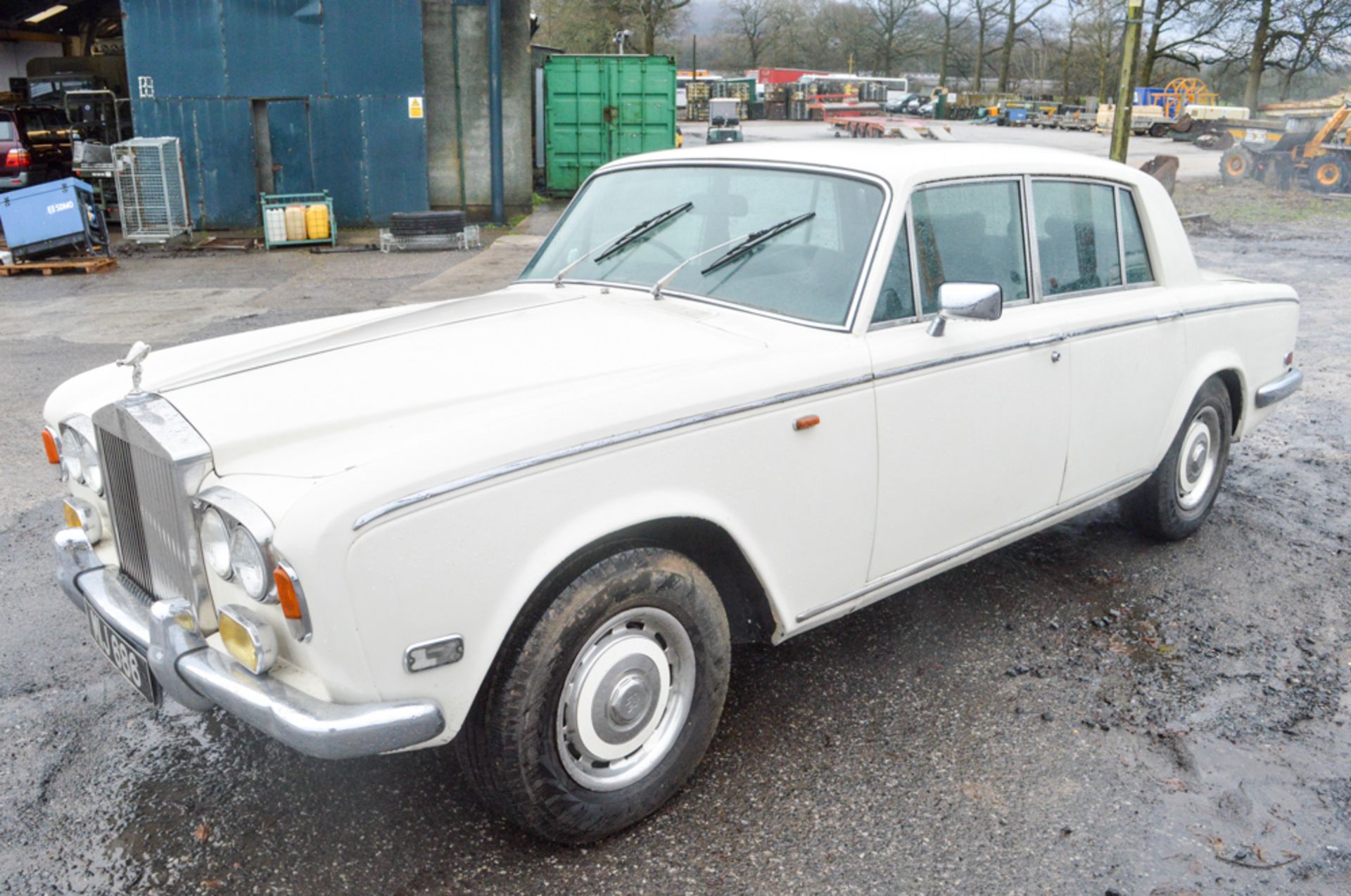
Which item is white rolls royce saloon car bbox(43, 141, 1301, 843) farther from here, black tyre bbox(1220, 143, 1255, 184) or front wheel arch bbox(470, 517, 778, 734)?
black tyre bbox(1220, 143, 1255, 184)

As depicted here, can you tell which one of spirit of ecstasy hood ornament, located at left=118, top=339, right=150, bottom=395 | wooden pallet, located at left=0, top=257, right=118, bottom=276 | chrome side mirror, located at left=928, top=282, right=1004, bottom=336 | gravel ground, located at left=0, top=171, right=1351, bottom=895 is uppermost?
chrome side mirror, located at left=928, top=282, right=1004, bottom=336

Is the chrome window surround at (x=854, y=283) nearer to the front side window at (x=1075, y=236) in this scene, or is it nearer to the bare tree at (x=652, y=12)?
the front side window at (x=1075, y=236)

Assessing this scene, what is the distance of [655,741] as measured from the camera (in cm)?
283

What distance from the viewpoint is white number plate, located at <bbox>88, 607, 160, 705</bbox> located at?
2.62 meters

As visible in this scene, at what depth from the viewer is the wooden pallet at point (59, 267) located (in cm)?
1249

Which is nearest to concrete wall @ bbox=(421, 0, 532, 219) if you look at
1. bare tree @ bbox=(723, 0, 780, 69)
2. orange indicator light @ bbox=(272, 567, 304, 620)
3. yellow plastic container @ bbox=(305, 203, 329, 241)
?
yellow plastic container @ bbox=(305, 203, 329, 241)

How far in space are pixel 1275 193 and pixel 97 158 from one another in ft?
70.9

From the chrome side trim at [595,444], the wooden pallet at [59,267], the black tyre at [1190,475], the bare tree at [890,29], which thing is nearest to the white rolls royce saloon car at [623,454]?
the chrome side trim at [595,444]

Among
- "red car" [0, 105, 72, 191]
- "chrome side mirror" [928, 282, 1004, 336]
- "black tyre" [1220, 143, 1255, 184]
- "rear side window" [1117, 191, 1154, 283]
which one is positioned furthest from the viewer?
"black tyre" [1220, 143, 1255, 184]

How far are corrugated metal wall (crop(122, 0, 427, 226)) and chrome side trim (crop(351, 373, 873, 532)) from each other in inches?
563

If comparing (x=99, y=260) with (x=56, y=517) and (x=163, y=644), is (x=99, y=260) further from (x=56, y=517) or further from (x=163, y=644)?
(x=163, y=644)

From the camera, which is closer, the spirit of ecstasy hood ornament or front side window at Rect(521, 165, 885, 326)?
the spirit of ecstasy hood ornament

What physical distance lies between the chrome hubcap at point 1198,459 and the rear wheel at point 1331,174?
20882 millimetres

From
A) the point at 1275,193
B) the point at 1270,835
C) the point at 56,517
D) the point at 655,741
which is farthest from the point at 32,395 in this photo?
the point at 1275,193
